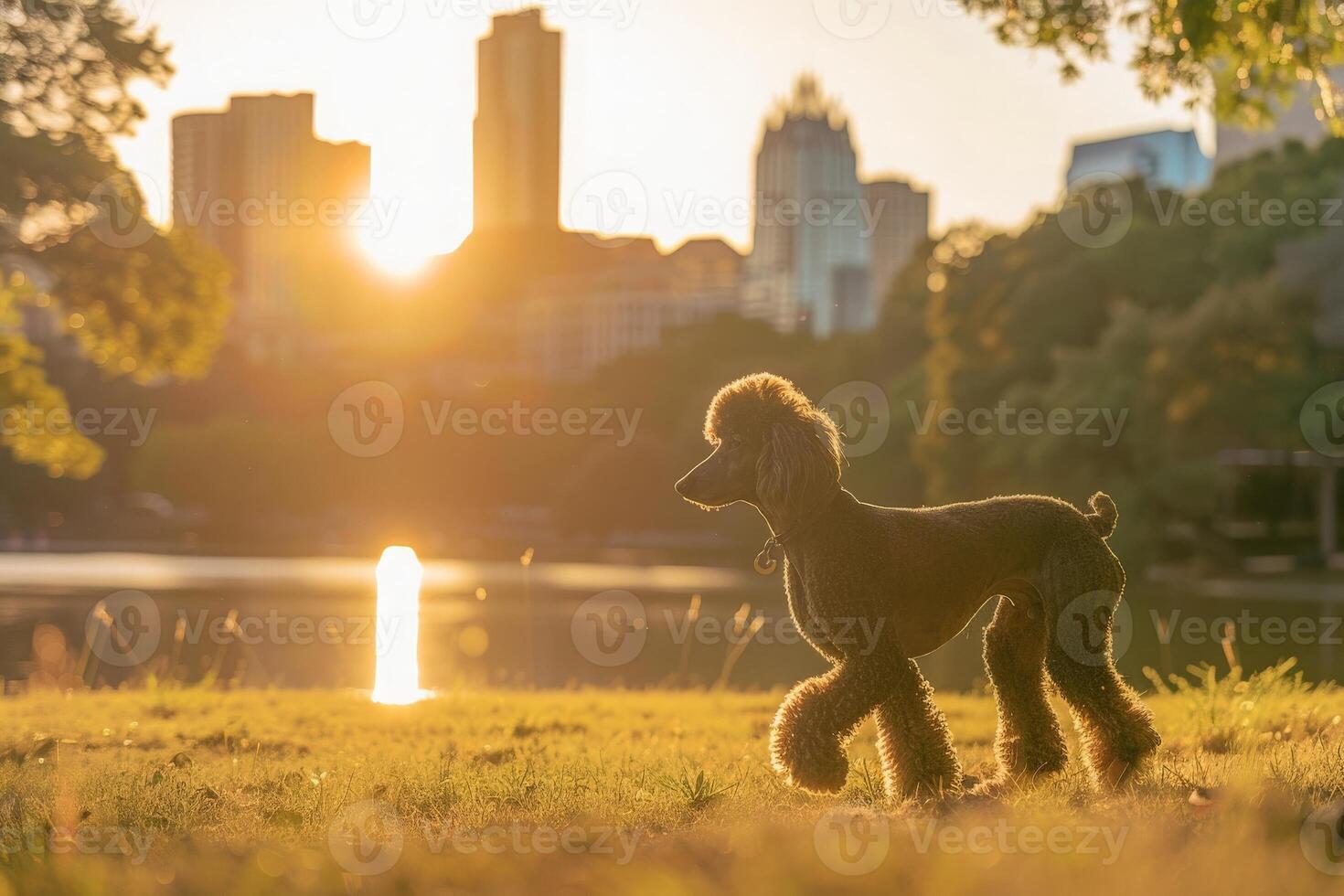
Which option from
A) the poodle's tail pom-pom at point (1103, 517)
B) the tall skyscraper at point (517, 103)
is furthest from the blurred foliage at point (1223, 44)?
the tall skyscraper at point (517, 103)

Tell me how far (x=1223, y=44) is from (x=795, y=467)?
4.55 meters

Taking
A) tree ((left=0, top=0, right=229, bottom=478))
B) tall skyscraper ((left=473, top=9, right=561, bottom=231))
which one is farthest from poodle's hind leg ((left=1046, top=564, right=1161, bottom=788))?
tall skyscraper ((left=473, top=9, right=561, bottom=231))

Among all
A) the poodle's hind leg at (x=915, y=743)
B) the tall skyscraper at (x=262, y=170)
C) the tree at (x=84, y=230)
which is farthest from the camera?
the tall skyscraper at (x=262, y=170)

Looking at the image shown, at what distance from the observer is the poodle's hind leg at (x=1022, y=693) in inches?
252

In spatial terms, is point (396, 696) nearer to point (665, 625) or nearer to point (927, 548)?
point (927, 548)

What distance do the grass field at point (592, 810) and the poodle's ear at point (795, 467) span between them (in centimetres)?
125

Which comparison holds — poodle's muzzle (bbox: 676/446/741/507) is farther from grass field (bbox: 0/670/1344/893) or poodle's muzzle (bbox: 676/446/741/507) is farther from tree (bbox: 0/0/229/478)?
tree (bbox: 0/0/229/478)

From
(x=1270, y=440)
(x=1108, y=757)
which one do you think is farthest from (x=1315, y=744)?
(x=1270, y=440)

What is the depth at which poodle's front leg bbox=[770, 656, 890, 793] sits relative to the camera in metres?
5.45

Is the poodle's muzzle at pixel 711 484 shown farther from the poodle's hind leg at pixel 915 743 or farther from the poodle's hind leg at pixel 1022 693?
the poodle's hind leg at pixel 1022 693

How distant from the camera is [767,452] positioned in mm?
5758

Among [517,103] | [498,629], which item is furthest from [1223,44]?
[517,103]

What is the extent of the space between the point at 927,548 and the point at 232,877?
3114 millimetres

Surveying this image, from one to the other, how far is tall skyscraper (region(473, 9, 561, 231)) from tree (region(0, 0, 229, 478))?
56.7 meters
